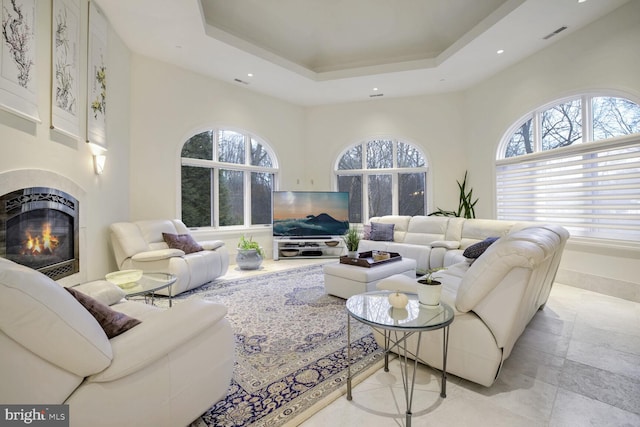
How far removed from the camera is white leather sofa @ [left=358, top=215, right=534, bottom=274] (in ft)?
15.1

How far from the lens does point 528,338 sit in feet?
8.42

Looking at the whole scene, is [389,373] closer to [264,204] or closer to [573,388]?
[573,388]

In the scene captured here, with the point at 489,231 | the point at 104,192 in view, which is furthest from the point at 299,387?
the point at 489,231

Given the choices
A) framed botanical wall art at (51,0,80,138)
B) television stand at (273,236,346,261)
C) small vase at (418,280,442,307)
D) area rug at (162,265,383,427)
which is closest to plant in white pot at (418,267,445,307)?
small vase at (418,280,442,307)

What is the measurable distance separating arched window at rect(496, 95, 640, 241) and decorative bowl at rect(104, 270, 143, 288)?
5562 mm

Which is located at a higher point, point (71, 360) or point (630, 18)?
point (630, 18)

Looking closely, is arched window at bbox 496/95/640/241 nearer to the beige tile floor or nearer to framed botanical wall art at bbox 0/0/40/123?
the beige tile floor

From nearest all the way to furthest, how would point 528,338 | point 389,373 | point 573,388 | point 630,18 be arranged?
point 573,388 < point 389,373 < point 528,338 < point 630,18

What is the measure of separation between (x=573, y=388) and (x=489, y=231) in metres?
3.12

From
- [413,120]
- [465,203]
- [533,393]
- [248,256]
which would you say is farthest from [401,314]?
[413,120]

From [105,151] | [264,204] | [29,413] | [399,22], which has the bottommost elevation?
[29,413]

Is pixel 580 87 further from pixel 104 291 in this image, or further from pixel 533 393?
pixel 104 291

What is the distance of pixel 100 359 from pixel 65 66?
327cm

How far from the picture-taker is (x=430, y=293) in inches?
71.4
